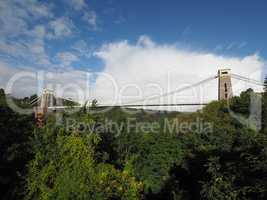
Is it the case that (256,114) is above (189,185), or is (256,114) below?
above

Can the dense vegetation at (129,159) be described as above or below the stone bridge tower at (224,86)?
below

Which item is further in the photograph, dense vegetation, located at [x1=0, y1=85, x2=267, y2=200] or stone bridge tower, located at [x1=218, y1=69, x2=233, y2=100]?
stone bridge tower, located at [x1=218, y1=69, x2=233, y2=100]

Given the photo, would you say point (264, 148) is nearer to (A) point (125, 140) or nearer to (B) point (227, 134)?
(B) point (227, 134)

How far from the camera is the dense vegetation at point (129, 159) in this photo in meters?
8.99

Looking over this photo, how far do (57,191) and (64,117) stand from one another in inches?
132

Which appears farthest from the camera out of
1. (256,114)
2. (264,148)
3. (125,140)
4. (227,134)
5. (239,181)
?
(125,140)

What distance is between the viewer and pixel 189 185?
1033 inches

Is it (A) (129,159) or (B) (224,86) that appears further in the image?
(B) (224,86)

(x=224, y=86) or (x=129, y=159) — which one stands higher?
(x=224, y=86)

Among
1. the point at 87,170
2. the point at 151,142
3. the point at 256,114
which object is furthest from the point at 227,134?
the point at 87,170

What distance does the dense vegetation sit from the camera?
899 cm

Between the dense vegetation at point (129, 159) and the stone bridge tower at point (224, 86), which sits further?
the stone bridge tower at point (224, 86)

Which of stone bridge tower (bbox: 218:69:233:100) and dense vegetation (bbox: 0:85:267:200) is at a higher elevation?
stone bridge tower (bbox: 218:69:233:100)

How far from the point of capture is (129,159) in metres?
13.4
